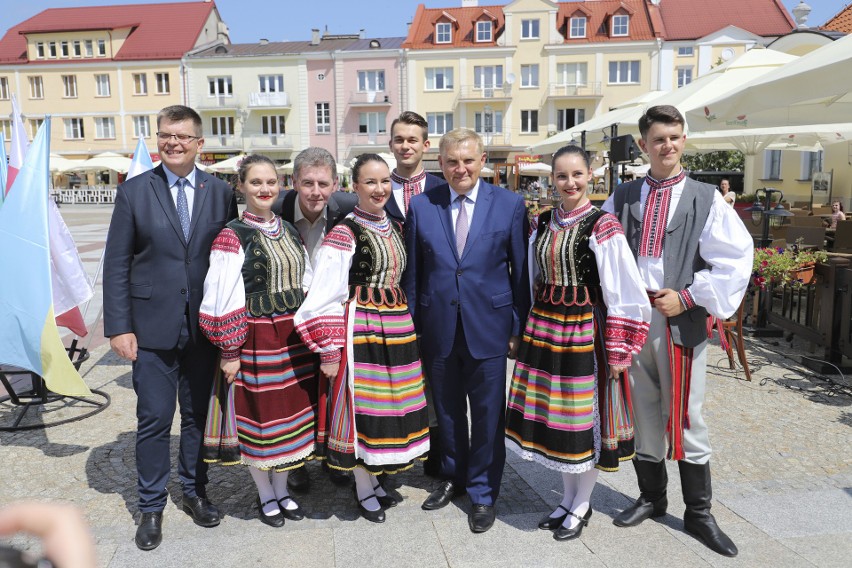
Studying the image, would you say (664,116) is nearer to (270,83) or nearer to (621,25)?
(621,25)

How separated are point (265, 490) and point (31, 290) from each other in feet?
6.55

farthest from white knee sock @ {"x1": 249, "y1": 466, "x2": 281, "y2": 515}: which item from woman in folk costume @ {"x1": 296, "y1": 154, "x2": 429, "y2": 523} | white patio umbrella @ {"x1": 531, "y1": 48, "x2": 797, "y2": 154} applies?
white patio umbrella @ {"x1": 531, "y1": 48, "x2": 797, "y2": 154}

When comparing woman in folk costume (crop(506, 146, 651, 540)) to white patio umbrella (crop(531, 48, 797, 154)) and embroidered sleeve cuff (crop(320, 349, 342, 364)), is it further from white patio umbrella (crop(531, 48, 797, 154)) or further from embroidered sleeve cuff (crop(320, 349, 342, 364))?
white patio umbrella (crop(531, 48, 797, 154))

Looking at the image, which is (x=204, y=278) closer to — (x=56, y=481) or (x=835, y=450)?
(x=56, y=481)

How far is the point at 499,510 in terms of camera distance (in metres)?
3.58

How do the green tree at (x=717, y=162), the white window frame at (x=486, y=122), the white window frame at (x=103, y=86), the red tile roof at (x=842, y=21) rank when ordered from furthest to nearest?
1. the white window frame at (x=103, y=86)
2. the white window frame at (x=486, y=122)
3. the green tree at (x=717, y=162)
4. the red tile roof at (x=842, y=21)

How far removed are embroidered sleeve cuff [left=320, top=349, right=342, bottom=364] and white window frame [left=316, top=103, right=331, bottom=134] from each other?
3967cm

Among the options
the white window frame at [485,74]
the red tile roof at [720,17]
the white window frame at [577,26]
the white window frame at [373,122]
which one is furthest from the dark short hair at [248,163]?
the red tile roof at [720,17]

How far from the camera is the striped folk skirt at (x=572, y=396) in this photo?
10.1 ft

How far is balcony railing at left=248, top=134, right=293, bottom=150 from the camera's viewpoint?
4147cm

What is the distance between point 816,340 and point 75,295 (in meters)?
6.55

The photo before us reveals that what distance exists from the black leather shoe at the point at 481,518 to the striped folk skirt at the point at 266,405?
87cm

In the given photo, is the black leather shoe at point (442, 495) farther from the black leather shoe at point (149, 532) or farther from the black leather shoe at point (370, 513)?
the black leather shoe at point (149, 532)

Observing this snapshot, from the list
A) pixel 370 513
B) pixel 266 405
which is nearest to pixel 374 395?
pixel 266 405
